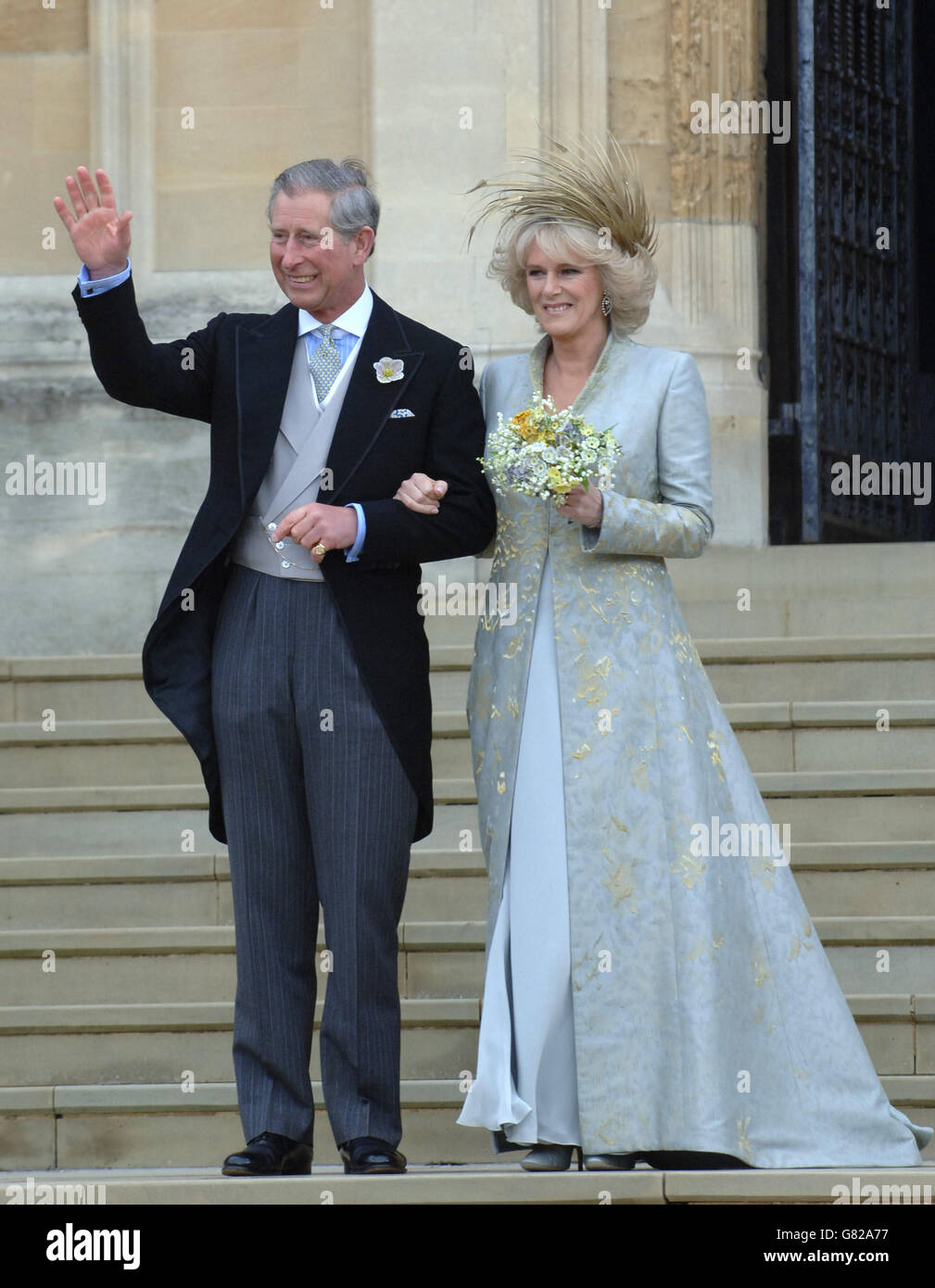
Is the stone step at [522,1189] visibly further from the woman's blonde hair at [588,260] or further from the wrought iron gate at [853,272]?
the wrought iron gate at [853,272]

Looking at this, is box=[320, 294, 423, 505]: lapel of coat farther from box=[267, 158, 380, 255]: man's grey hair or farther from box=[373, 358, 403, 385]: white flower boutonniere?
box=[267, 158, 380, 255]: man's grey hair

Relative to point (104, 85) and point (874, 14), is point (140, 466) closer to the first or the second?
point (104, 85)

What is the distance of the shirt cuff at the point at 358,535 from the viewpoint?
4441 mm

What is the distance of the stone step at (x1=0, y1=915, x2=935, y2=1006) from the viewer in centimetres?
580

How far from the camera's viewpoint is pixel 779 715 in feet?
22.1

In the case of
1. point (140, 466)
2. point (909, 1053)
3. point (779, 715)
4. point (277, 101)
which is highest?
point (277, 101)

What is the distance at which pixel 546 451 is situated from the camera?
14.8 feet

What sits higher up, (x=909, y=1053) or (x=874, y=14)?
(x=874, y=14)

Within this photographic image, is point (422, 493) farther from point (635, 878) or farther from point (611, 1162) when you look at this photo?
point (611, 1162)

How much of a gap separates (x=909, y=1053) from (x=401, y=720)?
1784 mm

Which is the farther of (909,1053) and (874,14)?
(874,14)

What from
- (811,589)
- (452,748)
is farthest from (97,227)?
(811,589)
